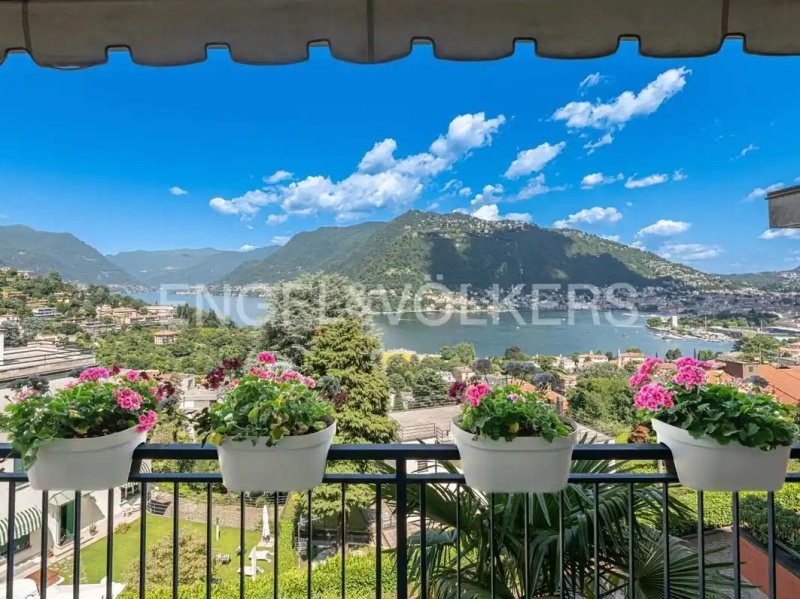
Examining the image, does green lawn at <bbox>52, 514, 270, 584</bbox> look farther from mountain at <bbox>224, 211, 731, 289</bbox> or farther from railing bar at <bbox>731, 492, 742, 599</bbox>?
railing bar at <bbox>731, 492, 742, 599</bbox>

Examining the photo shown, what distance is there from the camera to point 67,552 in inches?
172

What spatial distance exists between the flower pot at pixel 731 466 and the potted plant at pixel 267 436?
1043 millimetres

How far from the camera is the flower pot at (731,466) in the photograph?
1.10 m

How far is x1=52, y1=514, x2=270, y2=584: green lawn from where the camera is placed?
484 cm

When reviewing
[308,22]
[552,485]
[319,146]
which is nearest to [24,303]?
[308,22]

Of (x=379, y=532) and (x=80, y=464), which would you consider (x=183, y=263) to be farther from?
(x=379, y=532)

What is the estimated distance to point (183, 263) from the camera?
5.33 metres

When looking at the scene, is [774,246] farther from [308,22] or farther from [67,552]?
[67,552]

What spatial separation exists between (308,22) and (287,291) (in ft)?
22.7

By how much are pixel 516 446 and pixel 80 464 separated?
1230mm

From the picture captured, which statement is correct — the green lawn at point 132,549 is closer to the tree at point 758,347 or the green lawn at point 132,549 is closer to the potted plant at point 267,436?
the potted plant at point 267,436

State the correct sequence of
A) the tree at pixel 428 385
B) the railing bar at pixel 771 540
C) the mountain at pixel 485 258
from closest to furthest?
the railing bar at pixel 771 540, the tree at pixel 428 385, the mountain at pixel 485 258

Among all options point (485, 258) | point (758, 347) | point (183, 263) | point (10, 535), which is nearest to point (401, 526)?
point (10, 535)

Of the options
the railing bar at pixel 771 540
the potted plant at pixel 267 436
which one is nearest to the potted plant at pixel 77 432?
the potted plant at pixel 267 436
